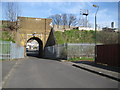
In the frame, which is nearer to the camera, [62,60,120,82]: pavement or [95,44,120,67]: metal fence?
[62,60,120,82]: pavement

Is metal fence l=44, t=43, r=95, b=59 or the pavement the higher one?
metal fence l=44, t=43, r=95, b=59

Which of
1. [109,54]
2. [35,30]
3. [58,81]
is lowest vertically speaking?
[58,81]

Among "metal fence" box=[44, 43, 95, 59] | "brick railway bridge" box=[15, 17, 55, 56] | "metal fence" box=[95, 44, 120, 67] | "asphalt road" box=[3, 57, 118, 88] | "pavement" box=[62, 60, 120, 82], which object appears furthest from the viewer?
"brick railway bridge" box=[15, 17, 55, 56]

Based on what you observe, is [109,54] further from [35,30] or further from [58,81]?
[35,30]

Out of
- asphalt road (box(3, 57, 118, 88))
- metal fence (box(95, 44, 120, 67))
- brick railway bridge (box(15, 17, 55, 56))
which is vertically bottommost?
asphalt road (box(3, 57, 118, 88))

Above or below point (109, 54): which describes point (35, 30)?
above

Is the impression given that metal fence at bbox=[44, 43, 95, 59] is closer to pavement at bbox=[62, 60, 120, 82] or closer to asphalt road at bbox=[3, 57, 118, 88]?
pavement at bbox=[62, 60, 120, 82]

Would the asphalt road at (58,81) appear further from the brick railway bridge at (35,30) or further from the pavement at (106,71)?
the brick railway bridge at (35,30)

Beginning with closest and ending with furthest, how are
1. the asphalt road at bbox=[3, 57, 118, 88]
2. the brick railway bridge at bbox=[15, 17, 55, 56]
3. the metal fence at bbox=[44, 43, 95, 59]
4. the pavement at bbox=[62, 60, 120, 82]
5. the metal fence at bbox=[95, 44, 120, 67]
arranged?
1. the asphalt road at bbox=[3, 57, 118, 88]
2. the pavement at bbox=[62, 60, 120, 82]
3. the metal fence at bbox=[95, 44, 120, 67]
4. the metal fence at bbox=[44, 43, 95, 59]
5. the brick railway bridge at bbox=[15, 17, 55, 56]

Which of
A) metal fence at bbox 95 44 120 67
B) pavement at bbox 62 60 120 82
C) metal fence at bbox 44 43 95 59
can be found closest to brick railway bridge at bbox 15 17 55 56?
metal fence at bbox 44 43 95 59

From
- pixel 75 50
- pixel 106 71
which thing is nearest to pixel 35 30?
pixel 75 50

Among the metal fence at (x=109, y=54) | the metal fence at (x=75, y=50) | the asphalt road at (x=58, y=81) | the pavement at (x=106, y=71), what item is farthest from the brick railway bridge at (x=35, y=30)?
the asphalt road at (x=58, y=81)

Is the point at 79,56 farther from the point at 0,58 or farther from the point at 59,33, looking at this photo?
the point at 59,33

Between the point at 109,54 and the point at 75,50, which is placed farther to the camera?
the point at 75,50
